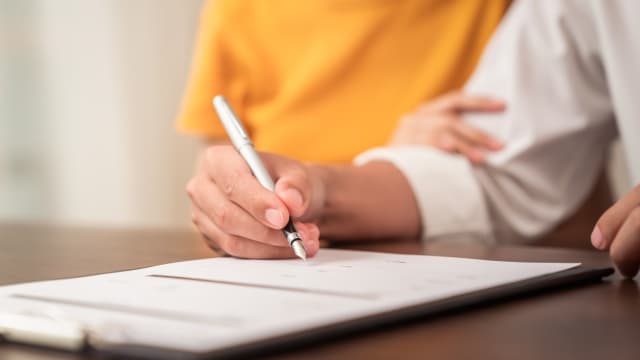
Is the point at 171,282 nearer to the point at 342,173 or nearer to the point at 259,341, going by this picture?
the point at 259,341

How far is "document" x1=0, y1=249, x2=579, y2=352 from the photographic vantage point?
363mm

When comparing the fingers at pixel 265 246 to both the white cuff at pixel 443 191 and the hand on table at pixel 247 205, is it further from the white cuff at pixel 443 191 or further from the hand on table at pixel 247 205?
the white cuff at pixel 443 191

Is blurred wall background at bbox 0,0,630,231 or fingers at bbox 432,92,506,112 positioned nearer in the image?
fingers at bbox 432,92,506,112

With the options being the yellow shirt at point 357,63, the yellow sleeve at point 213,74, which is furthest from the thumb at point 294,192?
the yellow sleeve at point 213,74

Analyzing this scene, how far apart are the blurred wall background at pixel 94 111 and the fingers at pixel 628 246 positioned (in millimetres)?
1916

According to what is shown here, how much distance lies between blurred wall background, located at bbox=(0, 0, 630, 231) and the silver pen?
164cm

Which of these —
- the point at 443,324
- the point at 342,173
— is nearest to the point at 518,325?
the point at 443,324

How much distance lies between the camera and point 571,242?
125 cm

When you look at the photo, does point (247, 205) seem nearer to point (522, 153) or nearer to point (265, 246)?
point (265, 246)

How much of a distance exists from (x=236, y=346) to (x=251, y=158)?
1.21 ft

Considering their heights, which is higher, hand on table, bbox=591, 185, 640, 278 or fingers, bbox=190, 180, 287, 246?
fingers, bbox=190, 180, 287, 246

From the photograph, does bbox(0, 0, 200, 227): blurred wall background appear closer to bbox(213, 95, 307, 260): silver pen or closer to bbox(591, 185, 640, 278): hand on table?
bbox(213, 95, 307, 260): silver pen

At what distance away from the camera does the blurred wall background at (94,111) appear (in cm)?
238

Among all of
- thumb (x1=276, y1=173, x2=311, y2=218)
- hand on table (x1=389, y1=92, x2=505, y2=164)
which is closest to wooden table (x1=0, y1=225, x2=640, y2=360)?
thumb (x1=276, y1=173, x2=311, y2=218)
